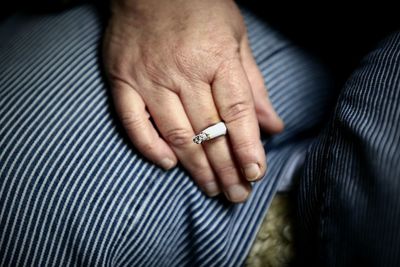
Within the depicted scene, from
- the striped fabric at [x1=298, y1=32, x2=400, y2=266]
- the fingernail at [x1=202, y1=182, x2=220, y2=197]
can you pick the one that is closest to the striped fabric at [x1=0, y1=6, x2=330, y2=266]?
the fingernail at [x1=202, y1=182, x2=220, y2=197]

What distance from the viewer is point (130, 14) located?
24.3 inches

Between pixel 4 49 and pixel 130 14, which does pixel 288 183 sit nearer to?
A: pixel 130 14

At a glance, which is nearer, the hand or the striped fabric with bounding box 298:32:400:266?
the striped fabric with bounding box 298:32:400:266

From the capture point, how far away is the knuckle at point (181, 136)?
54 centimetres

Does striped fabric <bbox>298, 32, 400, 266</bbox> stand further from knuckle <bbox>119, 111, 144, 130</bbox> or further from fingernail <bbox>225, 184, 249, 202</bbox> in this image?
knuckle <bbox>119, 111, 144, 130</bbox>

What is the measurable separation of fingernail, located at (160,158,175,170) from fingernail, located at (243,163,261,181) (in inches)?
4.0

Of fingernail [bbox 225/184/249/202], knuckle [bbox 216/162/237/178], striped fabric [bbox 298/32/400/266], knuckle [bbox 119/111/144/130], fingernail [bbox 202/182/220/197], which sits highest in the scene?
knuckle [bbox 119/111/144/130]

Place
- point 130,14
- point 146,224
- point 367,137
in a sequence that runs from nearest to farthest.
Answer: point 367,137, point 146,224, point 130,14

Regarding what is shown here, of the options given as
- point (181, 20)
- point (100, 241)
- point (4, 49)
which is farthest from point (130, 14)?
point (100, 241)

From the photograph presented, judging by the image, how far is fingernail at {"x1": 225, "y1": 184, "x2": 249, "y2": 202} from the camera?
550 millimetres

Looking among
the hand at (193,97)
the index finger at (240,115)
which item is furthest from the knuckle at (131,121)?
the index finger at (240,115)

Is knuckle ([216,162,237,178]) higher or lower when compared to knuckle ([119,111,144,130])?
lower

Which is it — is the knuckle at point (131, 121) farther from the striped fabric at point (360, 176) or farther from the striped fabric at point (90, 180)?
the striped fabric at point (360, 176)

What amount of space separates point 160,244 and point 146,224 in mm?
38
